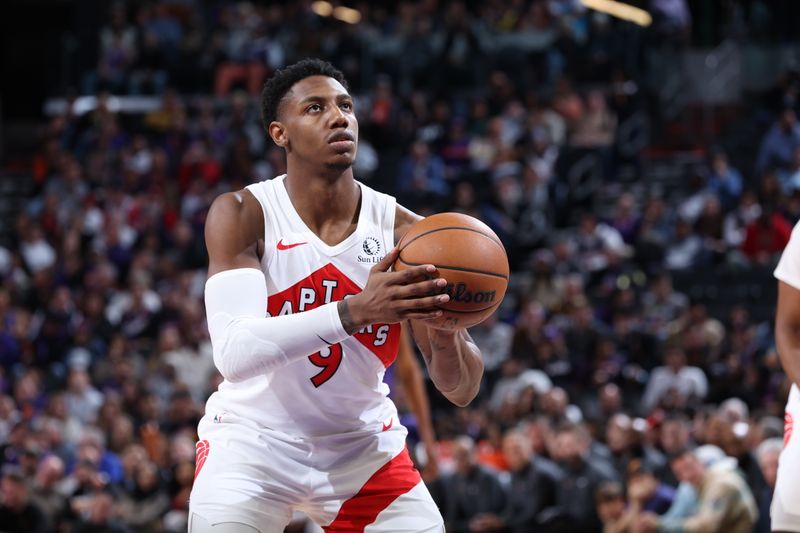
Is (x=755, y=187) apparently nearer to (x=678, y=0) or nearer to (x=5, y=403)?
(x=678, y=0)

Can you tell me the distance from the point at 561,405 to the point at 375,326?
6.78 meters

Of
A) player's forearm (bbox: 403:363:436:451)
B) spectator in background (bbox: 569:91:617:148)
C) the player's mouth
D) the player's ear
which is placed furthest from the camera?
spectator in background (bbox: 569:91:617:148)

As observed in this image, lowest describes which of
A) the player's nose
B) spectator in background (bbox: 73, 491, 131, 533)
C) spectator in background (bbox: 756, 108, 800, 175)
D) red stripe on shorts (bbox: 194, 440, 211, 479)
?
spectator in background (bbox: 73, 491, 131, 533)

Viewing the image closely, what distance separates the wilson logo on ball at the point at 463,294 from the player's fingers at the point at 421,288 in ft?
0.30

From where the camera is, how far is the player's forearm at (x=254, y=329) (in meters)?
4.29

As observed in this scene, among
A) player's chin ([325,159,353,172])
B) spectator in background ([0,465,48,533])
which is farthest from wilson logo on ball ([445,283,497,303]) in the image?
spectator in background ([0,465,48,533])

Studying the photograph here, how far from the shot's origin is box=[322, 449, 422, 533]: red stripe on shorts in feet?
15.7

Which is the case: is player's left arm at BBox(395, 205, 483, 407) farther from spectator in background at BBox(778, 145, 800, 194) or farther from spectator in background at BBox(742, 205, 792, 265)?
spectator in background at BBox(778, 145, 800, 194)

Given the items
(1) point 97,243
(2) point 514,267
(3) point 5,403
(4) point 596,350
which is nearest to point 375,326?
(4) point 596,350

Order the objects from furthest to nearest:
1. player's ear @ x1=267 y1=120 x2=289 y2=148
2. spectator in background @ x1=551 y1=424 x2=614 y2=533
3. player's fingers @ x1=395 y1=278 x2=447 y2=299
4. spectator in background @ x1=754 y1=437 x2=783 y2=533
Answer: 1. spectator in background @ x1=551 y1=424 x2=614 y2=533
2. spectator in background @ x1=754 y1=437 x2=783 y2=533
3. player's ear @ x1=267 y1=120 x2=289 y2=148
4. player's fingers @ x1=395 y1=278 x2=447 y2=299

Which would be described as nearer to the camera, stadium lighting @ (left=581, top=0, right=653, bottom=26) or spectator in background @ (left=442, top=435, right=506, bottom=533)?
spectator in background @ (left=442, top=435, right=506, bottom=533)

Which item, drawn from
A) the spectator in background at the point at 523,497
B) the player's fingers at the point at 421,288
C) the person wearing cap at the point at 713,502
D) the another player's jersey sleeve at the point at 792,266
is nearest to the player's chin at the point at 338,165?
the player's fingers at the point at 421,288

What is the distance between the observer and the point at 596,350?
1295 centimetres

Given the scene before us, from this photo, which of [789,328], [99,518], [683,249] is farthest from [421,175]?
[789,328]
